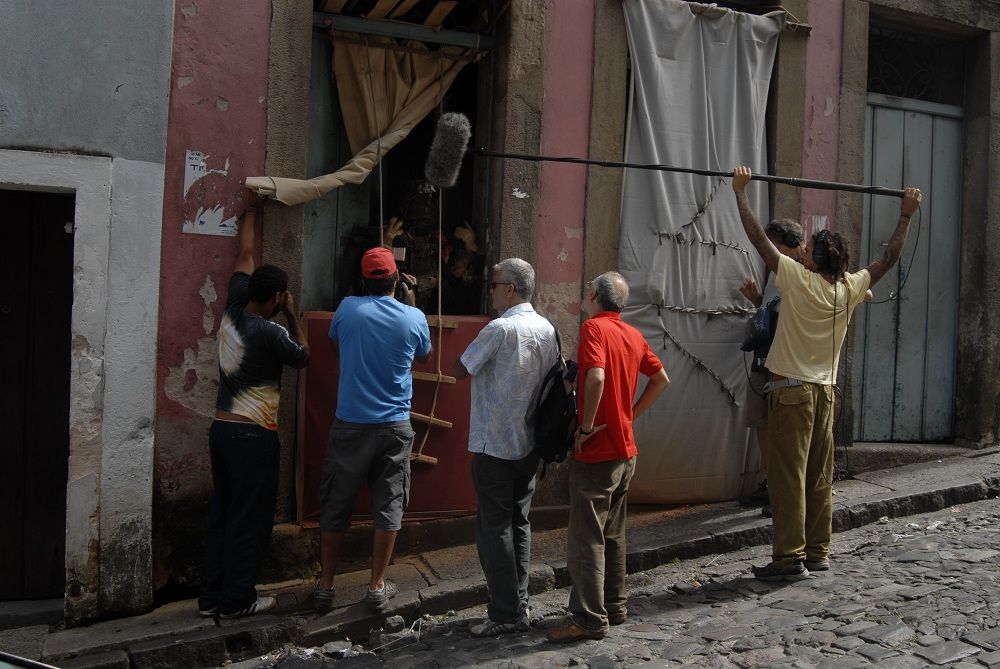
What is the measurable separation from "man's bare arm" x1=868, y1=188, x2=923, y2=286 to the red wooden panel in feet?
8.08

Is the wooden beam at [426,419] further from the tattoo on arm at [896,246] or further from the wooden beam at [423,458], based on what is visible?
the tattoo on arm at [896,246]

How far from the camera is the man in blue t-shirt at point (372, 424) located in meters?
4.83

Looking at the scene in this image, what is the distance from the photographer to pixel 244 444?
15.7ft

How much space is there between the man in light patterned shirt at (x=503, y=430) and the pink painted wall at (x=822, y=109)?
3.29 m

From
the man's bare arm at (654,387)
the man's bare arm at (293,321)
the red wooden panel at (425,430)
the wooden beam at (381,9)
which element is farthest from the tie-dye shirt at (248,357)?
the wooden beam at (381,9)

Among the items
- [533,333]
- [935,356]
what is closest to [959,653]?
[533,333]

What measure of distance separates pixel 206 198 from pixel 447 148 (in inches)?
55.9

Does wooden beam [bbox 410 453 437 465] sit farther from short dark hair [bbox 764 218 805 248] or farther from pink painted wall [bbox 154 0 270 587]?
short dark hair [bbox 764 218 805 248]

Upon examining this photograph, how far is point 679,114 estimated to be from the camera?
6.39 metres

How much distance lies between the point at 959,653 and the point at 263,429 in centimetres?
357

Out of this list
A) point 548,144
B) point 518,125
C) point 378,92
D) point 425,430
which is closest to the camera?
point 425,430

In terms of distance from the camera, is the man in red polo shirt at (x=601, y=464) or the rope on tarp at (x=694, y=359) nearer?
the man in red polo shirt at (x=601, y=464)

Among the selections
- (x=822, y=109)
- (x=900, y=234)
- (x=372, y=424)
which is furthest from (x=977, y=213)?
(x=372, y=424)

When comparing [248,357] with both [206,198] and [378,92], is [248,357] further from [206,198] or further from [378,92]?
[378,92]
